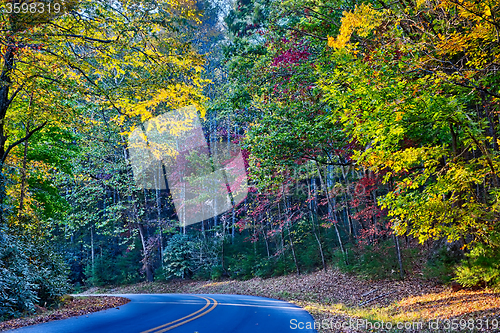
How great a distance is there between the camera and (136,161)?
27234mm

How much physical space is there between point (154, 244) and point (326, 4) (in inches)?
994

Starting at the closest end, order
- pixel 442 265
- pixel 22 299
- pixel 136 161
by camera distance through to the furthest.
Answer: pixel 22 299 → pixel 442 265 → pixel 136 161

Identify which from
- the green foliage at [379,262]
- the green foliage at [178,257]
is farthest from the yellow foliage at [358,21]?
the green foliage at [178,257]

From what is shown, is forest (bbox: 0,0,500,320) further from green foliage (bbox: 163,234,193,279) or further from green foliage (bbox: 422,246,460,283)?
green foliage (bbox: 163,234,193,279)

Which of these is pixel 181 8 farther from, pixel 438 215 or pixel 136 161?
pixel 136 161

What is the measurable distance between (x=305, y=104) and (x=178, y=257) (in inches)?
717

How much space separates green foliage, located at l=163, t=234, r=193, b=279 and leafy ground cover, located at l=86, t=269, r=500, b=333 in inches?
284

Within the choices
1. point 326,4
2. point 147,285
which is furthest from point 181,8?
point 147,285

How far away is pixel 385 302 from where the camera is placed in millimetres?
11586

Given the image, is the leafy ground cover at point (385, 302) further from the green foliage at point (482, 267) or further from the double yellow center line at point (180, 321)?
the double yellow center line at point (180, 321)

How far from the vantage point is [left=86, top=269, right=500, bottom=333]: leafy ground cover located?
7.26 metres

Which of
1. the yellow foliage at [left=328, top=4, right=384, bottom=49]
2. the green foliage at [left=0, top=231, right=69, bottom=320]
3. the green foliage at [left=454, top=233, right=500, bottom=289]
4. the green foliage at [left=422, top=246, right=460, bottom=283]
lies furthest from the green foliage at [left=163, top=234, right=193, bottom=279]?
the yellow foliage at [left=328, top=4, right=384, bottom=49]

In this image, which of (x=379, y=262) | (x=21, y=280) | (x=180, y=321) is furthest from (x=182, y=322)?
(x=379, y=262)

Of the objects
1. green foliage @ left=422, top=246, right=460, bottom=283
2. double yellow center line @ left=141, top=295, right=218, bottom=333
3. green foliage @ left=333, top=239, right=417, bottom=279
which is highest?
double yellow center line @ left=141, top=295, right=218, bottom=333
